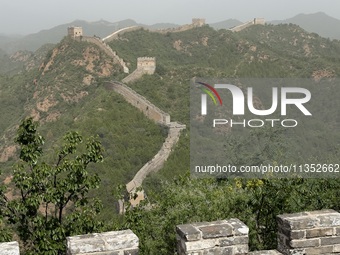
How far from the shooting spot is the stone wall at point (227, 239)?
169 inches

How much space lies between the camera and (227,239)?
455cm

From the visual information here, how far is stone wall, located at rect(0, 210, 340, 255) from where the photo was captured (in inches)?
169

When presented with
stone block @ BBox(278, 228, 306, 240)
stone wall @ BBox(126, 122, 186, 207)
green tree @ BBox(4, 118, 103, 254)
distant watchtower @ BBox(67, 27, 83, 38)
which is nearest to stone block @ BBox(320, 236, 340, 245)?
stone block @ BBox(278, 228, 306, 240)

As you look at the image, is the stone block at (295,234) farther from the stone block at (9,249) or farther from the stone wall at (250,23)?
the stone wall at (250,23)

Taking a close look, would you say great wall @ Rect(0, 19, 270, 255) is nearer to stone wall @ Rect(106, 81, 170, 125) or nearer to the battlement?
stone wall @ Rect(106, 81, 170, 125)

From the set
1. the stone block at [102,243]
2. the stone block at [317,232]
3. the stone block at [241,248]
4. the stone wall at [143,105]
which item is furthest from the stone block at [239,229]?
the stone wall at [143,105]

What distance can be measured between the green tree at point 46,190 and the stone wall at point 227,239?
10.3 feet

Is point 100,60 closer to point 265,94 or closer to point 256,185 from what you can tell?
point 265,94

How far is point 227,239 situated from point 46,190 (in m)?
3.94

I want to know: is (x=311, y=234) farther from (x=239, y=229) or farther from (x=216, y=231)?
(x=216, y=231)

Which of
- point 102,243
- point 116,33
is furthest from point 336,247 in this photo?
point 116,33

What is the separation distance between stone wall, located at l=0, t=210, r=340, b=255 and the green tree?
123 inches

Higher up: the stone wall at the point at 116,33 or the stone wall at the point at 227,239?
the stone wall at the point at 116,33

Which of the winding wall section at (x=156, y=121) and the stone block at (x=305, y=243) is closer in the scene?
the stone block at (x=305, y=243)
